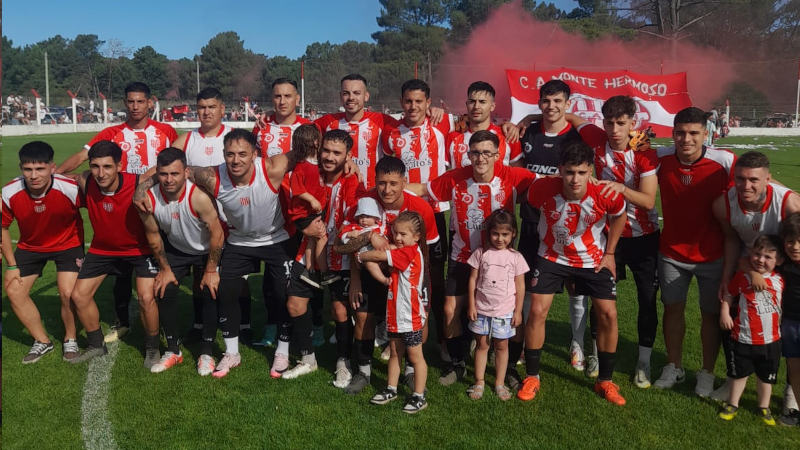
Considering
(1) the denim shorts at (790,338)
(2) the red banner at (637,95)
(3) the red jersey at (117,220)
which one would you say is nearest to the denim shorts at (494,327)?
(1) the denim shorts at (790,338)

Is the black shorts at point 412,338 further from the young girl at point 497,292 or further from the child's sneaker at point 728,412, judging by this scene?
the child's sneaker at point 728,412

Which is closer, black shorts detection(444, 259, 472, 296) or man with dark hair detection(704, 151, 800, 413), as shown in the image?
man with dark hair detection(704, 151, 800, 413)

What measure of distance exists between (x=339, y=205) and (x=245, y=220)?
33.1 inches

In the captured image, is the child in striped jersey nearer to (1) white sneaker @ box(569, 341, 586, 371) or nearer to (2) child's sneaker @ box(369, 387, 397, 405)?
(1) white sneaker @ box(569, 341, 586, 371)

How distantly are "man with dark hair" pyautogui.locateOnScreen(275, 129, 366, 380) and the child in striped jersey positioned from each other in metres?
2.80

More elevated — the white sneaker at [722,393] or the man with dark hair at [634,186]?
the man with dark hair at [634,186]

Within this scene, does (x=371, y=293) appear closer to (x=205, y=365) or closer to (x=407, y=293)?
(x=407, y=293)

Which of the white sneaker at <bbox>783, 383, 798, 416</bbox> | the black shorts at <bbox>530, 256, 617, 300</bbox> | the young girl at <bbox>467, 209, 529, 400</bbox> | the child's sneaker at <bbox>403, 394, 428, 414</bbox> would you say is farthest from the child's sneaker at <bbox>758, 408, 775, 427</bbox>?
the child's sneaker at <bbox>403, 394, 428, 414</bbox>

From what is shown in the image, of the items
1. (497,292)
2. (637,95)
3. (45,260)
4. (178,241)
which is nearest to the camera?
(497,292)

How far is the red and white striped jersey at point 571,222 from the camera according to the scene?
4.27 m

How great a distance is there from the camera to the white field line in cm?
388

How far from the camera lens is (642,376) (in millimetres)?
4648

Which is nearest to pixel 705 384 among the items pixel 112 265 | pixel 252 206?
pixel 252 206

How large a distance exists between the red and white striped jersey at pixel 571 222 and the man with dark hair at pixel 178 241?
265cm
